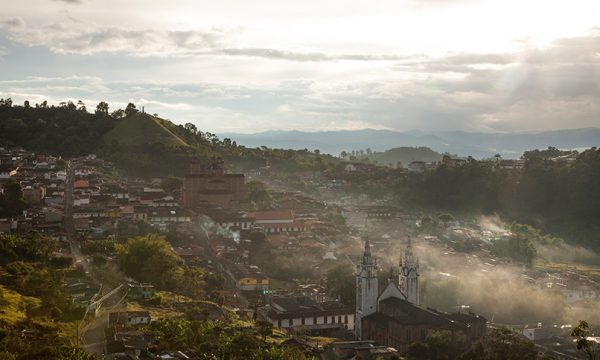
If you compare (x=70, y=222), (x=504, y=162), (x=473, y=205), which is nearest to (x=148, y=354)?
(x=70, y=222)

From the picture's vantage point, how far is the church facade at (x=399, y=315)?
27469mm

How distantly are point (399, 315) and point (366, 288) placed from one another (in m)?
2.10

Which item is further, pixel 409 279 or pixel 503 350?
pixel 409 279

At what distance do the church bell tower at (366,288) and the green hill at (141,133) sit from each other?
151ft

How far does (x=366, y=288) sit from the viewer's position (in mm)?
30078

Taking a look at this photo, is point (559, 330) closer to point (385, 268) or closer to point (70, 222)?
point (385, 268)

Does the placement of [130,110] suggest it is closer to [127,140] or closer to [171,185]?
[127,140]

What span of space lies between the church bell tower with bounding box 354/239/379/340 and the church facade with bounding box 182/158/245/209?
967 inches

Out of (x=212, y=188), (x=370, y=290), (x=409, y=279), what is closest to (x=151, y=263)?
(x=370, y=290)

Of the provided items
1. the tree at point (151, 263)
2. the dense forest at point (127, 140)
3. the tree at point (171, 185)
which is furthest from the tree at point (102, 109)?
the tree at point (151, 263)

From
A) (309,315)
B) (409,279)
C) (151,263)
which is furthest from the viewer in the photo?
(151,263)

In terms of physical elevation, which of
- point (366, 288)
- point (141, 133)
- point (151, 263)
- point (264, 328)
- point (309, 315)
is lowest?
point (309, 315)

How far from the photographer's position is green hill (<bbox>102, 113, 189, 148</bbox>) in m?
74.5

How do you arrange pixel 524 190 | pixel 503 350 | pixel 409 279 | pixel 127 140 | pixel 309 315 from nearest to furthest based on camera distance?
pixel 503 350 < pixel 409 279 < pixel 309 315 < pixel 524 190 < pixel 127 140
